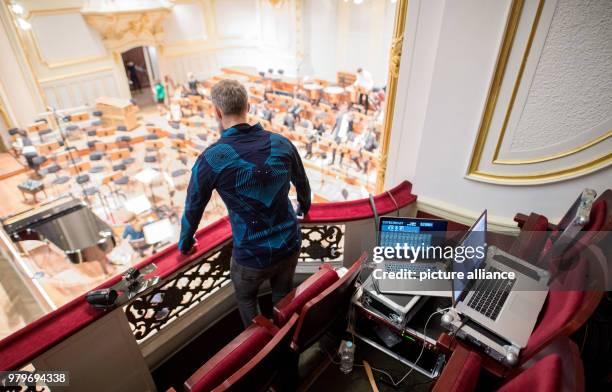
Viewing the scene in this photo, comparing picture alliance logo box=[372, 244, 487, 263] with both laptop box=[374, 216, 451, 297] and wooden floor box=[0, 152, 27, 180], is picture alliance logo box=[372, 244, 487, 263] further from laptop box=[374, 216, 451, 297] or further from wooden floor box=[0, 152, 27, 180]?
wooden floor box=[0, 152, 27, 180]

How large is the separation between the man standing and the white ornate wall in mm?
1024

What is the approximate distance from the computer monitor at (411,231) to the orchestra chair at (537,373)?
622mm

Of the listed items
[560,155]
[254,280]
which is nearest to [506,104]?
[560,155]

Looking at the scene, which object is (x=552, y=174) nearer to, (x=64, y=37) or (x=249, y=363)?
(x=249, y=363)

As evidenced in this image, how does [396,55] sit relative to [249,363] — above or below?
above

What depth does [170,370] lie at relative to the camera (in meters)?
2.23

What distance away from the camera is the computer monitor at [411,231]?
2.03m

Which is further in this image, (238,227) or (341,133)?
(341,133)

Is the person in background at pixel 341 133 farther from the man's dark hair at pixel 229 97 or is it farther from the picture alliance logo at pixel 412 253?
the man's dark hair at pixel 229 97

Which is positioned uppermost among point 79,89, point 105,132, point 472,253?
point 472,253

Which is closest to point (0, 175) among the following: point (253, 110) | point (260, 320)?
point (253, 110)

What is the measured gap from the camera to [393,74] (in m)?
2.38

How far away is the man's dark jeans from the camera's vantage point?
1.85 meters

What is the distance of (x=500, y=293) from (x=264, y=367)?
4.09ft
